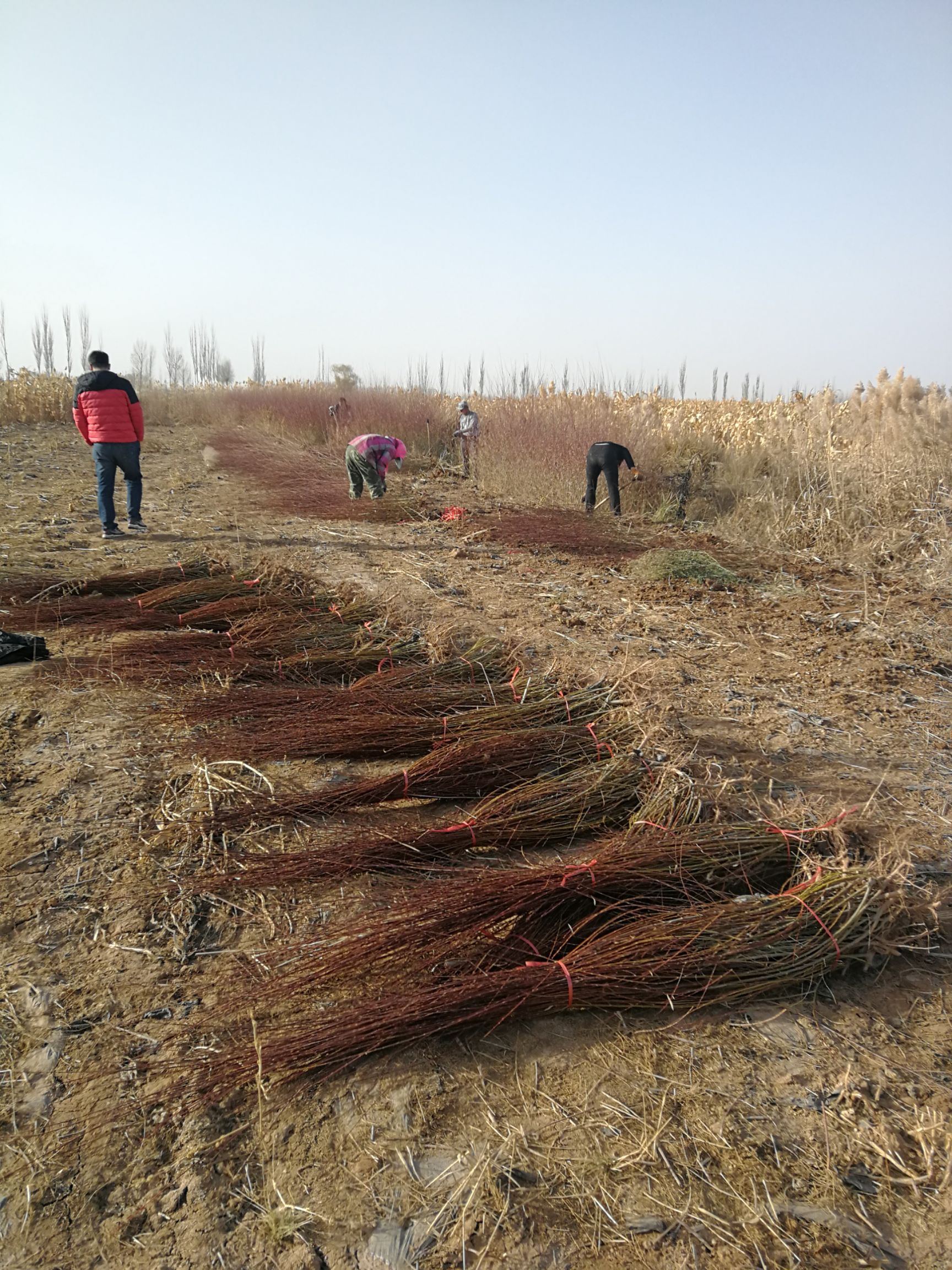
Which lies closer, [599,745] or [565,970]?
[565,970]

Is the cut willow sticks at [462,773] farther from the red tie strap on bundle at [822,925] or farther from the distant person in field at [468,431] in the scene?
the distant person in field at [468,431]

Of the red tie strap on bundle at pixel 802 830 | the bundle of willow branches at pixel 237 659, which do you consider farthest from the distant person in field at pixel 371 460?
the red tie strap on bundle at pixel 802 830

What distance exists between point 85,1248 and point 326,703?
85.9 inches

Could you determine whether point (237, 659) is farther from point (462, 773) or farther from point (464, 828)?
point (464, 828)

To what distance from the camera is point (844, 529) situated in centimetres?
724

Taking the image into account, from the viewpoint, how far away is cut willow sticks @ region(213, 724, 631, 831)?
9.19 ft

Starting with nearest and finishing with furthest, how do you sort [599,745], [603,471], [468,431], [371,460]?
[599,745] < [603,471] < [371,460] < [468,431]

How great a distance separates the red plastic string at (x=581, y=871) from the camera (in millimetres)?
2291

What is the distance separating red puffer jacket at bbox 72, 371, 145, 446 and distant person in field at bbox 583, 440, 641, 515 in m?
4.83

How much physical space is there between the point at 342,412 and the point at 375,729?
13.0m

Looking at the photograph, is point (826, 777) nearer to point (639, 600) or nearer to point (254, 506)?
point (639, 600)

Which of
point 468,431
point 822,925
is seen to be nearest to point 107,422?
point 468,431

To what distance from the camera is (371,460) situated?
368 inches

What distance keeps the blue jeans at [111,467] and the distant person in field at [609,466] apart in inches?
192
